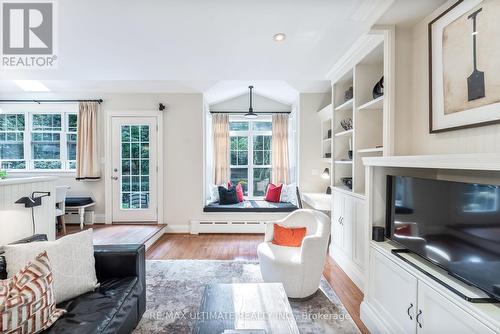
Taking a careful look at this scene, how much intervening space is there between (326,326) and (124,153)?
14.1ft

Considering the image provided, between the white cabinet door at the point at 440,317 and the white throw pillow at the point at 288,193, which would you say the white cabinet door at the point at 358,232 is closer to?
the white cabinet door at the point at 440,317

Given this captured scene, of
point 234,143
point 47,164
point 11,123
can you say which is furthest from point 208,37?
point 11,123

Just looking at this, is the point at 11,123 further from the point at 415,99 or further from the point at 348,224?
the point at 415,99

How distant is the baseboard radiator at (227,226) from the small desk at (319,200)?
93 cm

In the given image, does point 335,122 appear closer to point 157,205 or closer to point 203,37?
point 203,37

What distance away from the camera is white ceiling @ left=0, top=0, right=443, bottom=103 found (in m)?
Answer: 2.23

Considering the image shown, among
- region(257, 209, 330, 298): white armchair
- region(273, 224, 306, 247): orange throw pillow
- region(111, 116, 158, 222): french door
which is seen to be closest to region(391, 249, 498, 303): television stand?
region(257, 209, 330, 298): white armchair

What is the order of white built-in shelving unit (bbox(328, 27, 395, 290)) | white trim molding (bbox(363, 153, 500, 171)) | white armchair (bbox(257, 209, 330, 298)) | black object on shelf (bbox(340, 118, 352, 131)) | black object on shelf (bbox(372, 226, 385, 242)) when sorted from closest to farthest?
1. white trim molding (bbox(363, 153, 500, 171))
2. black object on shelf (bbox(372, 226, 385, 242))
3. white built-in shelving unit (bbox(328, 27, 395, 290))
4. white armchair (bbox(257, 209, 330, 298))
5. black object on shelf (bbox(340, 118, 352, 131))

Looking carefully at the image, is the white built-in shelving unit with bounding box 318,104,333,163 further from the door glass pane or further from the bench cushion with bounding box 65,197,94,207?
the bench cushion with bounding box 65,197,94,207

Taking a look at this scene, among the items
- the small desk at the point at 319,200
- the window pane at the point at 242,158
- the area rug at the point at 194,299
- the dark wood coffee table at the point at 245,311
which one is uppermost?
the window pane at the point at 242,158

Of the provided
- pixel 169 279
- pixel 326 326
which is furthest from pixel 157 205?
pixel 326 326

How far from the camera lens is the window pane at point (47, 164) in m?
5.02

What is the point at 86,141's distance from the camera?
4723mm

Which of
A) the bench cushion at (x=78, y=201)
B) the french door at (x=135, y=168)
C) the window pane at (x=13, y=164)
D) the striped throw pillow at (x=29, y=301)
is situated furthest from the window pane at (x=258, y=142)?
the window pane at (x=13, y=164)
